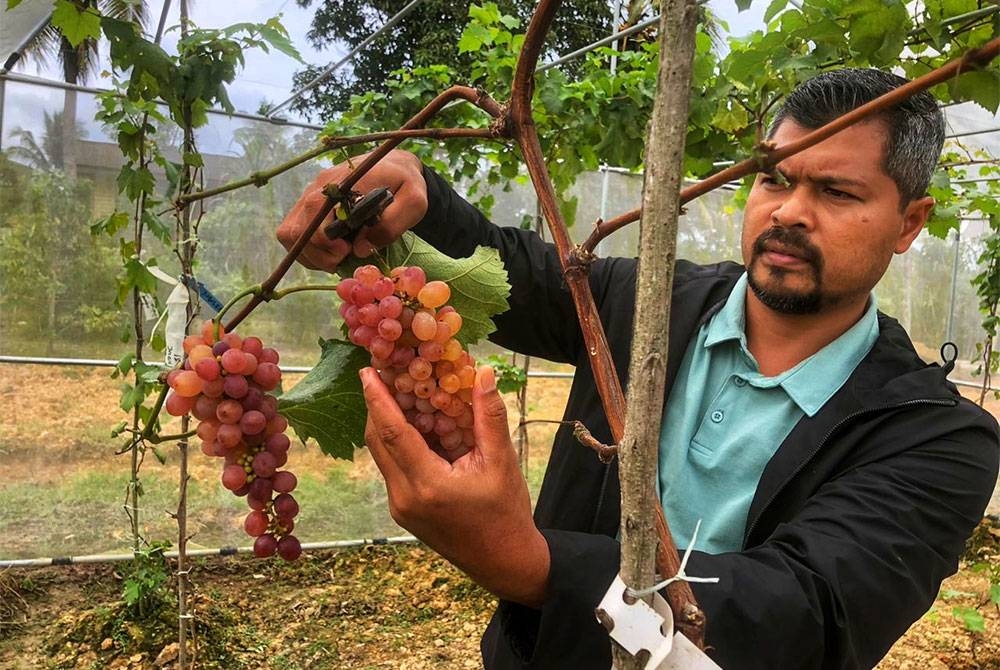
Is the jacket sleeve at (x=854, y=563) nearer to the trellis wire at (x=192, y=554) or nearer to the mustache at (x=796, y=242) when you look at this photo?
the mustache at (x=796, y=242)

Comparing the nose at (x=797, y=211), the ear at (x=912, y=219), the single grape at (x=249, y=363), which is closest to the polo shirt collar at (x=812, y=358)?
the ear at (x=912, y=219)

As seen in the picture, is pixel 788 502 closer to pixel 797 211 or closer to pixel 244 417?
pixel 797 211

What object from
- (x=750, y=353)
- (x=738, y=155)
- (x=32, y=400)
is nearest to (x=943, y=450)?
(x=750, y=353)

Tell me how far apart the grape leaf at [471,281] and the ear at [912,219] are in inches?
31.3

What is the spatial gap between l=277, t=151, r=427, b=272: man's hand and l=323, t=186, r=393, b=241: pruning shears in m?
0.02

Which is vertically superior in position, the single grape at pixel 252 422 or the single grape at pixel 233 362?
the single grape at pixel 233 362

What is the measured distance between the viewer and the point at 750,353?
1.33 meters

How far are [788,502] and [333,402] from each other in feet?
2.22

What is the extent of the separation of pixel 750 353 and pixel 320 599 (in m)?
3.27

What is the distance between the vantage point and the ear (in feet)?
4.19

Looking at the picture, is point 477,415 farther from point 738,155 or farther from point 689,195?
point 738,155

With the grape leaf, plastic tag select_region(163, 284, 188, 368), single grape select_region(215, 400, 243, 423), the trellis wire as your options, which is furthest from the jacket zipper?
the trellis wire

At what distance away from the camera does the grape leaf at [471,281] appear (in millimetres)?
859

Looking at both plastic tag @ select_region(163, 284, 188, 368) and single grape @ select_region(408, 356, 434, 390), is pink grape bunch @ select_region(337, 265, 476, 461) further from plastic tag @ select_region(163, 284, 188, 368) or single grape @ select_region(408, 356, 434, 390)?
plastic tag @ select_region(163, 284, 188, 368)
